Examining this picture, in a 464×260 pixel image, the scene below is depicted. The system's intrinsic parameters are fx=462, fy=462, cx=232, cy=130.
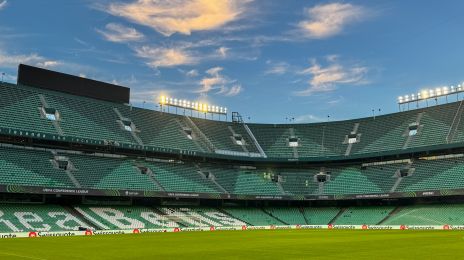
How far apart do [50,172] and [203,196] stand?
24829 millimetres

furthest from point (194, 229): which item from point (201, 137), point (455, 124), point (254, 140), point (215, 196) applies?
point (455, 124)

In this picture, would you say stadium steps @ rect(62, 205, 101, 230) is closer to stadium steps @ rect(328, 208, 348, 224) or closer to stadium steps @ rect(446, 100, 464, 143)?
stadium steps @ rect(328, 208, 348, 224)

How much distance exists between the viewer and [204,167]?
89.5 meters

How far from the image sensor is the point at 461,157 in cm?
7912

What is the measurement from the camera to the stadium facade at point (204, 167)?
66938 millimetres

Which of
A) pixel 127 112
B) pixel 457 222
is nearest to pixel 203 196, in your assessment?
pixel 127 112

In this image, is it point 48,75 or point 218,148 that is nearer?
point 48,75

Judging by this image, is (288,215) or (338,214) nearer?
(338,214)

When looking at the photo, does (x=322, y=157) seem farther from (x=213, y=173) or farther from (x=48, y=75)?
(x=48, y=75)

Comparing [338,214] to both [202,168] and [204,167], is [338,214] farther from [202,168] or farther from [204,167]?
[202,168]

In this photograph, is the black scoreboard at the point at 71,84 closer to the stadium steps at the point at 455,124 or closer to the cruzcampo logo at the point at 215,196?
the cruzcampo logo at the point at 215,196

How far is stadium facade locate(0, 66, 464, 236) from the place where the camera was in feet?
220

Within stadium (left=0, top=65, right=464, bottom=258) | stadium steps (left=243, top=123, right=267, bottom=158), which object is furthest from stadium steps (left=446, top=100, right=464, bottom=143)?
stadium steps (left=243, top=123, right=267, bottom=158)

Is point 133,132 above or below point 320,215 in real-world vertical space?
above
